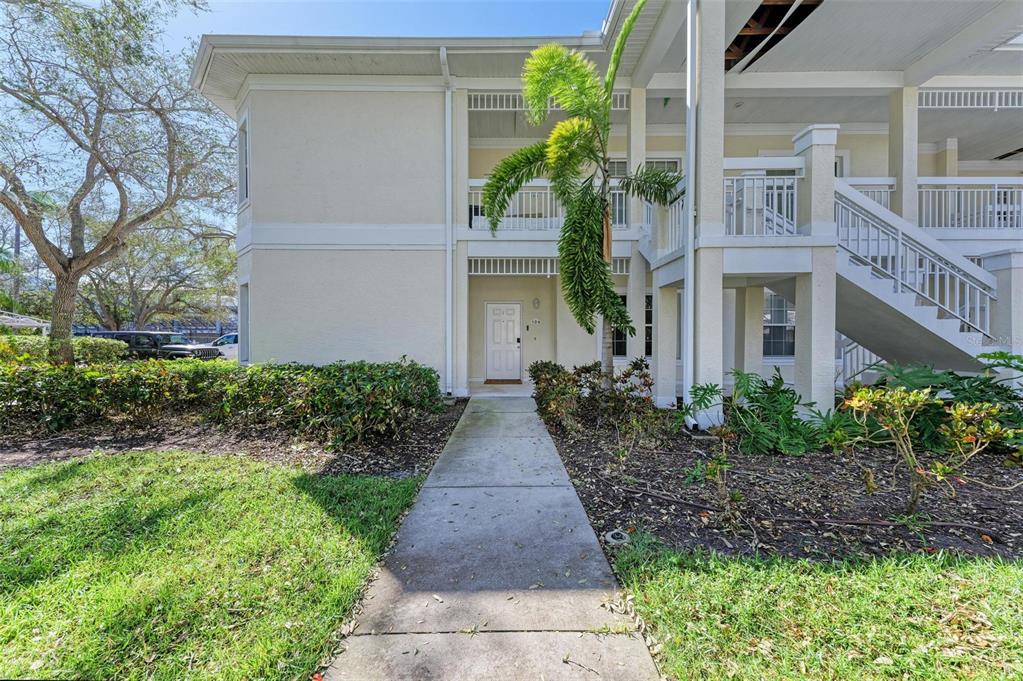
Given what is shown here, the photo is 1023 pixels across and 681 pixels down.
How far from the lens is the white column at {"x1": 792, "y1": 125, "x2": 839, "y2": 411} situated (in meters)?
5.59

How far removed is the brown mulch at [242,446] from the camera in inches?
195

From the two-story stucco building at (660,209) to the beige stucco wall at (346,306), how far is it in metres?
0.04

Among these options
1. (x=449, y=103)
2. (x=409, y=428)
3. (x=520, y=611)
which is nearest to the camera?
(x=520, y=611)

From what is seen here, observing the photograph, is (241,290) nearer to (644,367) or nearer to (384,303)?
(384,303)

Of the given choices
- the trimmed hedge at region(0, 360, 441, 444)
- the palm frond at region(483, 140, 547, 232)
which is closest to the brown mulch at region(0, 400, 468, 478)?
the trimmed hedge at region(0, 360, 441, 444)

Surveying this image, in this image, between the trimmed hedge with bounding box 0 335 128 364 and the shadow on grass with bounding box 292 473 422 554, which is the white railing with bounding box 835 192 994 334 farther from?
the trimmed hedge with bounding box 0 335 128 364

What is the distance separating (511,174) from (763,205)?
11.0 ft

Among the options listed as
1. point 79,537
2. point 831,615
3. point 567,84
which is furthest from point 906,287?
point 79,537

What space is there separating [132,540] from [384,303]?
19.6ft

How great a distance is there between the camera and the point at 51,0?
21.1ft

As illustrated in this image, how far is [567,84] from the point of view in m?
5.88

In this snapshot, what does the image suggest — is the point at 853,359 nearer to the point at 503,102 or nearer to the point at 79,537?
the point at 503,102

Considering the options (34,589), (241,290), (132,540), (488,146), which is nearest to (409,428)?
(132,540)

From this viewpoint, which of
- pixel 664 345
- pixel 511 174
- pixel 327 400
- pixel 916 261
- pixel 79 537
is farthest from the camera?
pixel 664 345
